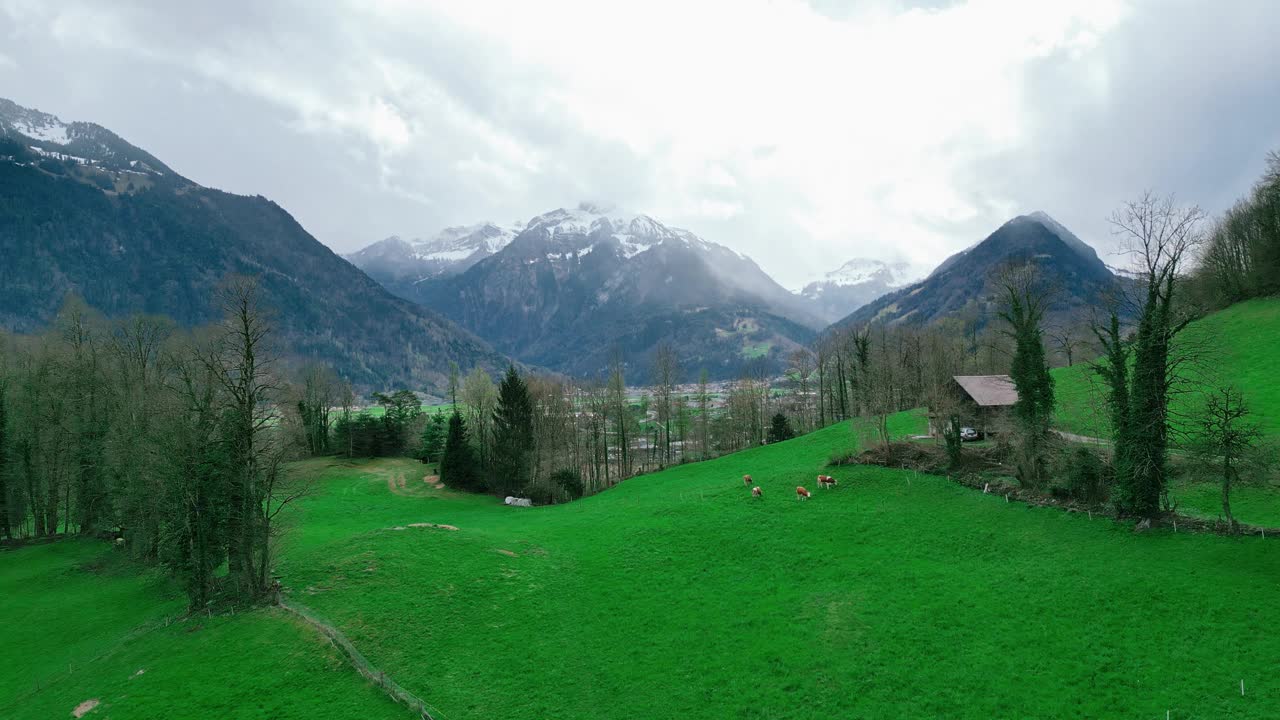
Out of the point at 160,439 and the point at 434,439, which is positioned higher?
the point at 160,439

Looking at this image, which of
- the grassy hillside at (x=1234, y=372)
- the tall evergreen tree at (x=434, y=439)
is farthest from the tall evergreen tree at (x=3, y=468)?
the grassy hillside at (x=1234, y=372)

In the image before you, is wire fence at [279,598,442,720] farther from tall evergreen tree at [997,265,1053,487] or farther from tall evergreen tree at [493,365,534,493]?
tall evergreen tree at [493,365,534,493]

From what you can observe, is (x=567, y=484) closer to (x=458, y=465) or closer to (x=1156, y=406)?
(x=458, y=465)

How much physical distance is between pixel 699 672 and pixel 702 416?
57.5 metres

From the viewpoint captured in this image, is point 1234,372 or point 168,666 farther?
point 1234,372

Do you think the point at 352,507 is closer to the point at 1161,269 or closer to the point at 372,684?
the point at 372,684

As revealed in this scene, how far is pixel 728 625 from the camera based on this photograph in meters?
22.4

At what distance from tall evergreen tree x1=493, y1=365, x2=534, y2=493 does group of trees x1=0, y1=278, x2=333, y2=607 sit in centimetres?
2248

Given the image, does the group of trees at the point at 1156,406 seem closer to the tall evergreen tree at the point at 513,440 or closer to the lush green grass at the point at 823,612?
the lush green grass at the point at 823,612

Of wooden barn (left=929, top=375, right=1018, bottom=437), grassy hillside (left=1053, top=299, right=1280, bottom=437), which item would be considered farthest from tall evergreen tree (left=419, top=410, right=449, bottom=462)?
grassy hillside (left=1053, top=299, right=1280, bottom=437)

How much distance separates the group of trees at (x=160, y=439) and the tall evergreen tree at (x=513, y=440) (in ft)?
73.7

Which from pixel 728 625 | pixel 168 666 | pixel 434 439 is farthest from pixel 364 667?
pixel 434 439

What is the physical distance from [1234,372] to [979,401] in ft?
63.0

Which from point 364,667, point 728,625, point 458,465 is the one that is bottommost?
point 728,625
